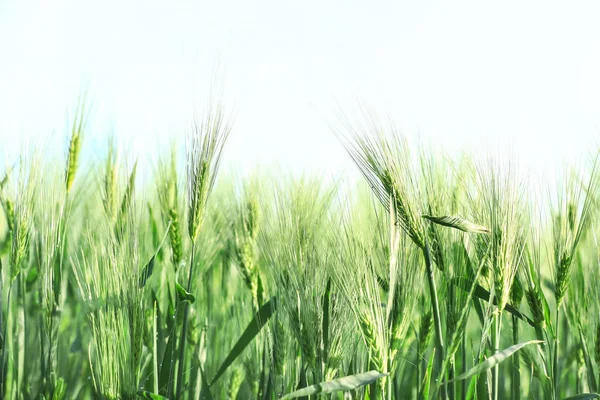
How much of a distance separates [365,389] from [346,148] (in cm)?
39

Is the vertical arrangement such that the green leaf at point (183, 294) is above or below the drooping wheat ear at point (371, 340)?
above

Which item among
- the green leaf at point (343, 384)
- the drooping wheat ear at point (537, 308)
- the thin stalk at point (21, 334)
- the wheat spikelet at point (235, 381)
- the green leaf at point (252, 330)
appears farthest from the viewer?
the wheat spikelet at point (235, 381)

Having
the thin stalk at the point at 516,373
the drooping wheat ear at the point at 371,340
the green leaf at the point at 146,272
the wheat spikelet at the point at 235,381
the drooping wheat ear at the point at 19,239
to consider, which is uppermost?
the drooping wheat ear at the point at 19,239

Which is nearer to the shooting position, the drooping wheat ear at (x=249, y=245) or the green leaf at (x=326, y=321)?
the green leaf at (x=326, y=321)

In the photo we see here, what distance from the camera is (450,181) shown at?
1.24 m

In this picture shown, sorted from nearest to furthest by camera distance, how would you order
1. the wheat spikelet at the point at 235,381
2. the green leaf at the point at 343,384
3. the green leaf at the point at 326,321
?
the green leaf at the point at 343,384
the green leaf at the point at 326,321
the wheat spikelet at the point at 235,381

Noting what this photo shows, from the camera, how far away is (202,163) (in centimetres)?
115

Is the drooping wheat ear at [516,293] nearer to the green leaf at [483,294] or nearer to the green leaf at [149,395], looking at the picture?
the green leaf at [483,294]

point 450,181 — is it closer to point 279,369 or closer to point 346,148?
point 346,148

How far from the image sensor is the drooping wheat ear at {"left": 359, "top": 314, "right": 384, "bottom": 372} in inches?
36.7

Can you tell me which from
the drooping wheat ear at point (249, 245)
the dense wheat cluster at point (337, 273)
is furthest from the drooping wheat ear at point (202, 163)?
the drooping wheat ear at point (249, 245)

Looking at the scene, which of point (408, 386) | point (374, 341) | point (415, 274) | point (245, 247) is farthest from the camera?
point (408, 386)

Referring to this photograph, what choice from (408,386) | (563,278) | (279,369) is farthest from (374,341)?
(408,386)

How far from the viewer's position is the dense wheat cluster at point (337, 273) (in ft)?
3.27
